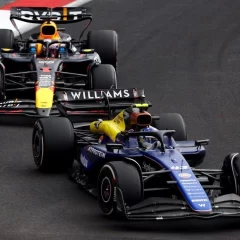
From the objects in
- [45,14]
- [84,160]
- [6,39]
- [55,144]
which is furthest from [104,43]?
[84,160]

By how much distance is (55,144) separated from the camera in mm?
12945

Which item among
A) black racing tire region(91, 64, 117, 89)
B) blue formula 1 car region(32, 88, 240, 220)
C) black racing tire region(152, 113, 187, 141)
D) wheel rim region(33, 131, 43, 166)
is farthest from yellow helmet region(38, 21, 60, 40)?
black racing tire region(152, 113, 187, 141)

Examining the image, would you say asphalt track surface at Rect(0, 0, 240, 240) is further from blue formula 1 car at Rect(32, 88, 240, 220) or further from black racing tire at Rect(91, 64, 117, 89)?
black racing tire at Rect(91, 64, 117, 89)

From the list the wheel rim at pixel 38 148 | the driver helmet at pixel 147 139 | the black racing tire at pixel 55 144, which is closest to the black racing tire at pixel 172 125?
the driver helmet at pixel 147 139

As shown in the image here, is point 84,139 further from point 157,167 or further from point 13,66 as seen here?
point 13,66

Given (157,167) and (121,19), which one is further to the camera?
(121,19)

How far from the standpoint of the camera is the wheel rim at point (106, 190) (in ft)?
36.8

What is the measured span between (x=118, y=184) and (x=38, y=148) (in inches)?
101

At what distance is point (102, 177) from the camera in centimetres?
1145

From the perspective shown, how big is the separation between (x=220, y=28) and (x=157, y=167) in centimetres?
1244

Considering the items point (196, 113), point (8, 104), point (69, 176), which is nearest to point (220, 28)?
point (196, 113)

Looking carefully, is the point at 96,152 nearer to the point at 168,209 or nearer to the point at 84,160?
the point at 84,160

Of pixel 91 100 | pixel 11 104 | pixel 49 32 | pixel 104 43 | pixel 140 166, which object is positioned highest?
pixel 140 166

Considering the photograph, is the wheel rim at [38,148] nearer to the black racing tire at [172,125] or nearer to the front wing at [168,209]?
the black racing tire at [172,125]
